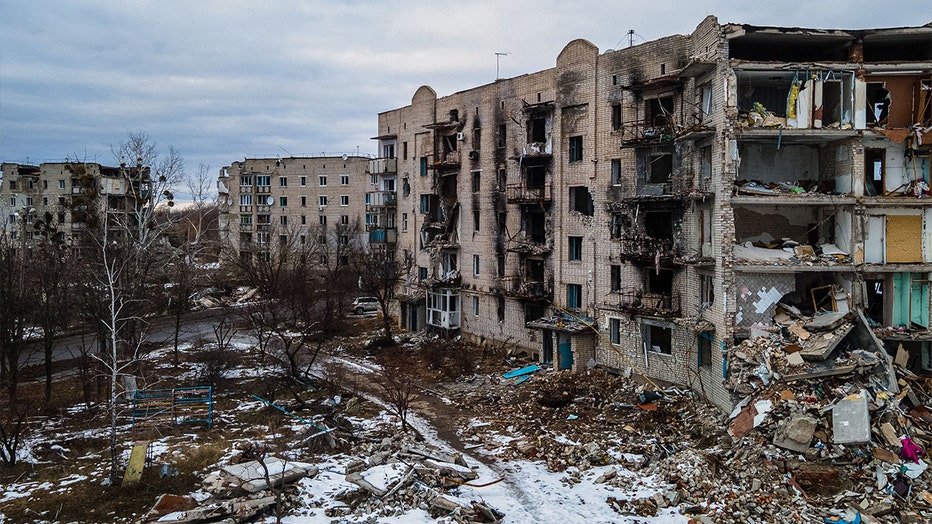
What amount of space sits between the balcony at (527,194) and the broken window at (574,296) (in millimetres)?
4685

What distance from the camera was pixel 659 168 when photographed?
28891 mm

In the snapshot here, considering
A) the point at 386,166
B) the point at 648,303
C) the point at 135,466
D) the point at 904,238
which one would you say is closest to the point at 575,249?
the point at 648,303

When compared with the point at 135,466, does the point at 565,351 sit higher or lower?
higher

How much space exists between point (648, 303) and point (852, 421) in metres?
11.0

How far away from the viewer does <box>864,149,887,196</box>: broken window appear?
2425 cm

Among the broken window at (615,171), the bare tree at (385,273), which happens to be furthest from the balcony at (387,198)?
the broken window at (615,171)

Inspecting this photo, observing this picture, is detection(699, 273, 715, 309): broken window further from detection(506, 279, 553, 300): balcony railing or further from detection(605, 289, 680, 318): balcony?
detection(506, 279, 553, 300): balcony railing

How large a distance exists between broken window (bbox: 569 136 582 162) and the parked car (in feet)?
84.8

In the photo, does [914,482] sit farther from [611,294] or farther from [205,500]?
[205,500]

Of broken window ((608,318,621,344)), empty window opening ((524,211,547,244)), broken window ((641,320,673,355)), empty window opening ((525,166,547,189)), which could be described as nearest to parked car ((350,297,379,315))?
empty window opening ((524,211,547,244))

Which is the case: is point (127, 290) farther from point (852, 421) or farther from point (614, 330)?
point (852, 421)

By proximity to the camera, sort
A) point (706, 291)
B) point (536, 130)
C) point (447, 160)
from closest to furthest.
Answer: point (706, 291)
point (536, 130)
point (447, 160)

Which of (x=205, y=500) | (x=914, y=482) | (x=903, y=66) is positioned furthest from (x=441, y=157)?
(x=914, y=482)

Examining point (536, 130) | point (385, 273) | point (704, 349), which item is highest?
point (536, 130)
